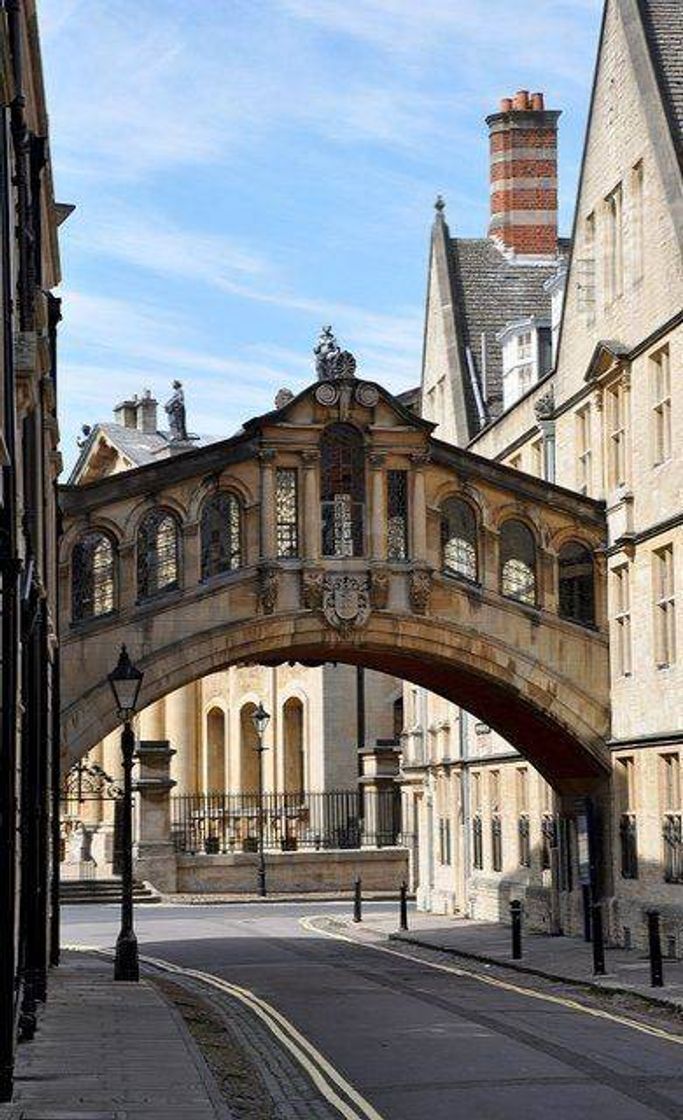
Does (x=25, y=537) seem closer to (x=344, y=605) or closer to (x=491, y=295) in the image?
(x=344, y=605)

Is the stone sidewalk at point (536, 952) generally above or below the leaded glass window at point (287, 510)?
below

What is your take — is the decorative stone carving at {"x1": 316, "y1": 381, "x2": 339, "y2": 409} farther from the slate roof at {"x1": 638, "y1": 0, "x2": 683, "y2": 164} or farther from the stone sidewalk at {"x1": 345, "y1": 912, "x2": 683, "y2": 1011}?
the stone sidewalk at {"x1": 345, "y1": 912, "x2": 683, "y2": 1011}

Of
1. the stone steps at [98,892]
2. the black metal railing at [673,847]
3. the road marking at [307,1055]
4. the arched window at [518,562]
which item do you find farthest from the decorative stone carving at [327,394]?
the stone steps at [98,892]

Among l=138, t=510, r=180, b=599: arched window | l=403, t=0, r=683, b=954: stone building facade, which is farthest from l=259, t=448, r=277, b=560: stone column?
l=403, t=0, r=683, b=954: stone building facade

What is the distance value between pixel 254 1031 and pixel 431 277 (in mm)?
31871

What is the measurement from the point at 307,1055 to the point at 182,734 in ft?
190

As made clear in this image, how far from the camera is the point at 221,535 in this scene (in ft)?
115

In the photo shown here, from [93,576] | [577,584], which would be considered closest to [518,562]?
[577,584]

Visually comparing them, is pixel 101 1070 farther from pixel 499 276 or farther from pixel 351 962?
pixel 499 276

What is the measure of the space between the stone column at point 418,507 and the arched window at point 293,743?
42334 mm

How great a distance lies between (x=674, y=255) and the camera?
32.3m

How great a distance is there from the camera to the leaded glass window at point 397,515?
35625 millimetres

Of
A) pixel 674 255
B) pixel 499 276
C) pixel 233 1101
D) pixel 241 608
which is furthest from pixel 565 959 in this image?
pixel 499 276

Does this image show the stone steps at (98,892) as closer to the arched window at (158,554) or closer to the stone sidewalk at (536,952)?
the stone sidewalk at (536,952)
